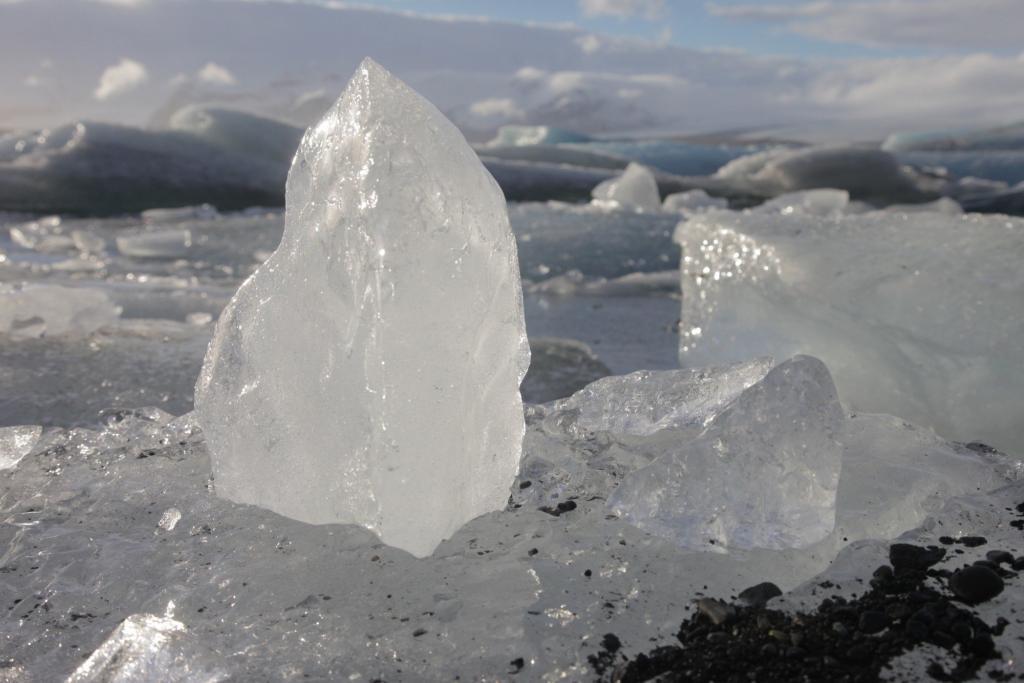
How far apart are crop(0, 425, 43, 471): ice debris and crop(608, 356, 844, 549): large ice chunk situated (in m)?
1.28

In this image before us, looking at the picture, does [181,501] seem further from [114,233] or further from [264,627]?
[114,233]

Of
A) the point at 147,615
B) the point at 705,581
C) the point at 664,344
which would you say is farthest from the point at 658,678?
the point at 664,344

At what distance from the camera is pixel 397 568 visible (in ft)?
4.99

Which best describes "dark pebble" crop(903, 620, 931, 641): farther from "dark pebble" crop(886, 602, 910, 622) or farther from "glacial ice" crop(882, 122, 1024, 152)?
"glacial ice" crop(882, 122, 1024, 152)

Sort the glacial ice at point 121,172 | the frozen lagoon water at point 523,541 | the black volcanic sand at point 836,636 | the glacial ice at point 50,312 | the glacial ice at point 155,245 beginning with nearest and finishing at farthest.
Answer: the black volcanic sand at point 836,636 < the frozen lagoon water at point 523,541 < the glacial ice at point 50,312 < the glacial ice at point 155,245 < the glacial ice at point 121,172

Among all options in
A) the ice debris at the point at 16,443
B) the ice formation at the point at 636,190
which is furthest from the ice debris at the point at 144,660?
the ice formation at the point at 636,190

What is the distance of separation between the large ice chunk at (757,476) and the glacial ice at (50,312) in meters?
2.71

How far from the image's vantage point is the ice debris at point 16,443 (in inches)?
78.6

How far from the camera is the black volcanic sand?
4.03 feet

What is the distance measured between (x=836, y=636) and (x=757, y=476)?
33 cm

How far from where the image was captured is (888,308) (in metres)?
2.53

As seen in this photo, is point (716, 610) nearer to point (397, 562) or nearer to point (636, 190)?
point (397, 562)

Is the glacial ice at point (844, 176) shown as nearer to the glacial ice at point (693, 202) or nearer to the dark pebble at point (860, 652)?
the glacial ice at point (693, 202)

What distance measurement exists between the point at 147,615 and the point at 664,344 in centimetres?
268
